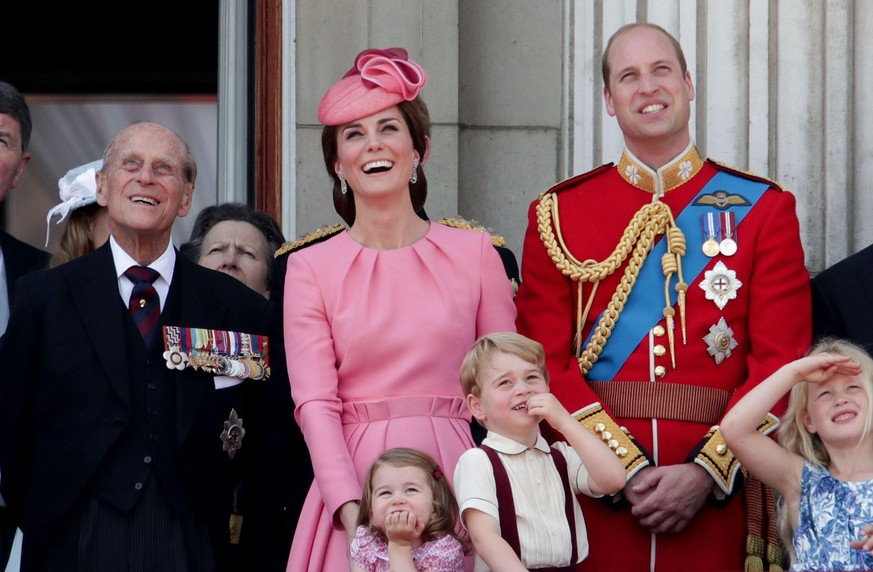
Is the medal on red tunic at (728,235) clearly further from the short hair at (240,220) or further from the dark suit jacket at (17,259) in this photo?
the dark suit jacket at (17,259)

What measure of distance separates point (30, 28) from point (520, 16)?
159 inches

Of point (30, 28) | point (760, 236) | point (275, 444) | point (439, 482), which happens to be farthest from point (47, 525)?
point (30, 28)

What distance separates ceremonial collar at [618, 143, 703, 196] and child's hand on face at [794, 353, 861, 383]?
758 mm

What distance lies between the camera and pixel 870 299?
190 inches

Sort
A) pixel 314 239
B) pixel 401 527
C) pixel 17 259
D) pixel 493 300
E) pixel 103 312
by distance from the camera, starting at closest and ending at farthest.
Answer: pixel 401 527, pixel 493 300, pixel 103 312, pixel 314 239, pixel 17 259

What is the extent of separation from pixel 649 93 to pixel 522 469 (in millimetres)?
1178

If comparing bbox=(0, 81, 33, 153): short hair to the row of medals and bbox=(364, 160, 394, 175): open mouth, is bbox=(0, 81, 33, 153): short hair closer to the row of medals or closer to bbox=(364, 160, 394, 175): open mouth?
bbox=(364, 160, 394, 175): open mouth

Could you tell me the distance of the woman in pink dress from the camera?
439cm

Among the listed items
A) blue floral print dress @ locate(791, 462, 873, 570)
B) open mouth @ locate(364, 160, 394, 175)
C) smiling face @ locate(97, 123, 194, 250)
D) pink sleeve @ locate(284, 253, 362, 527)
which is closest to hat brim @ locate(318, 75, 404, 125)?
open mouth @ locate(364, 160, 394, 175)

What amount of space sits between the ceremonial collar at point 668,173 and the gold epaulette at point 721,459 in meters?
0.71

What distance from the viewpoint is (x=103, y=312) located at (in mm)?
4688

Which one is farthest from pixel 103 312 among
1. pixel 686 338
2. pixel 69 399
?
pixel 686 338

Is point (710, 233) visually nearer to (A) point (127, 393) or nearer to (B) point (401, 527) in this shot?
(B) point (401, 527)

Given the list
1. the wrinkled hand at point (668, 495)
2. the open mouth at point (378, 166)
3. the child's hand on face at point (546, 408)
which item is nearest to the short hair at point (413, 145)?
the open mouth at point (378, 166)
